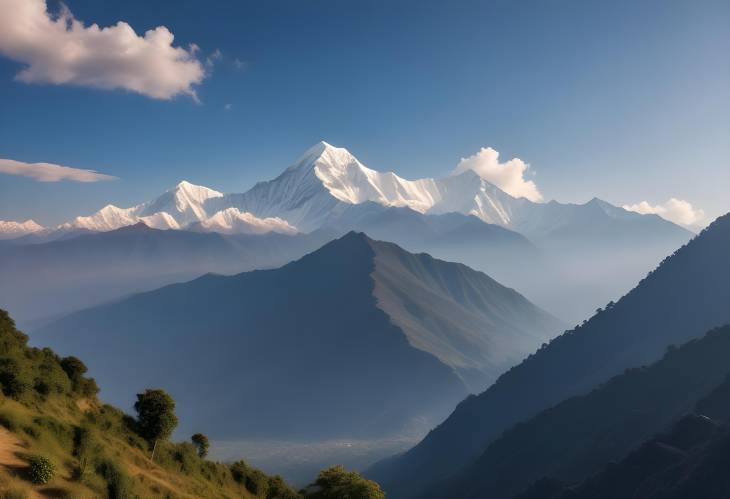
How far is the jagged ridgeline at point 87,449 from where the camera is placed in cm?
4025

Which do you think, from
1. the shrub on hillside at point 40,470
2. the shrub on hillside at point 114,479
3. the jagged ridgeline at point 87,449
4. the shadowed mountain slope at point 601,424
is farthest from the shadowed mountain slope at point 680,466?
the shrub on hillside at point 40,470

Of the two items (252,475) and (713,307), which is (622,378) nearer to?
(713,307)

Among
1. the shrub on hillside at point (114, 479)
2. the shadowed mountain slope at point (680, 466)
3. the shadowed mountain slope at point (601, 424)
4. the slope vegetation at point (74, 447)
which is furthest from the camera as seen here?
the shadowed mountain slope at point (601, 424)

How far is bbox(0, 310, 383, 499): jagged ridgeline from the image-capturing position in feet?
132

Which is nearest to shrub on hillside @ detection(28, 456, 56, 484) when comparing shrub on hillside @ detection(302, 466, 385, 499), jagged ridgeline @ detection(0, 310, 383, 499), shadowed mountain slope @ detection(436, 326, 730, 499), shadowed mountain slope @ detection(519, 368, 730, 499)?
jagged ridgeline @ detection(0, 310, 383, 499)

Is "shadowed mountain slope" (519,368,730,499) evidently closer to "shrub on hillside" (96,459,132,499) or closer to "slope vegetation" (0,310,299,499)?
"slope vegetation" (0,310,299,499)

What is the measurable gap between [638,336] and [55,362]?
194 metres

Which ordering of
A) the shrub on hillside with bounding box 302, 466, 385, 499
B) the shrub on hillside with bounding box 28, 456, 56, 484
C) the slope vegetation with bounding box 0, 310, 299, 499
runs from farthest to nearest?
1. the shrub on hillside with bounding box 302, 466, 385, 499
2. the slope vegetation with bounding box 0, 310, 299, 499
3. the shrub on hillside with bounding box 28, 456, 56, 484

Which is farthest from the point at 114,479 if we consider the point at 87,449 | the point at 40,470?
the point at 40,470

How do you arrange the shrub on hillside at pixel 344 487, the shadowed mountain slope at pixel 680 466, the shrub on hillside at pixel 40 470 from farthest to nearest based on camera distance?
the shadowed mountain slope at pixel 680 466 → the shrub on hillside at pixel 344 487 → the shrub on hillside at pixel 40 470

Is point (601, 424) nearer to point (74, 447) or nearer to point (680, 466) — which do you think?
point (680, 466)

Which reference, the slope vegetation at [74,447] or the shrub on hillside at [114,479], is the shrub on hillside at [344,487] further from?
the shrub on hillside at [114,479]

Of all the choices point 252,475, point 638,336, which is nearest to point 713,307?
point 638,336

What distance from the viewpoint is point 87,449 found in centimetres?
4634
